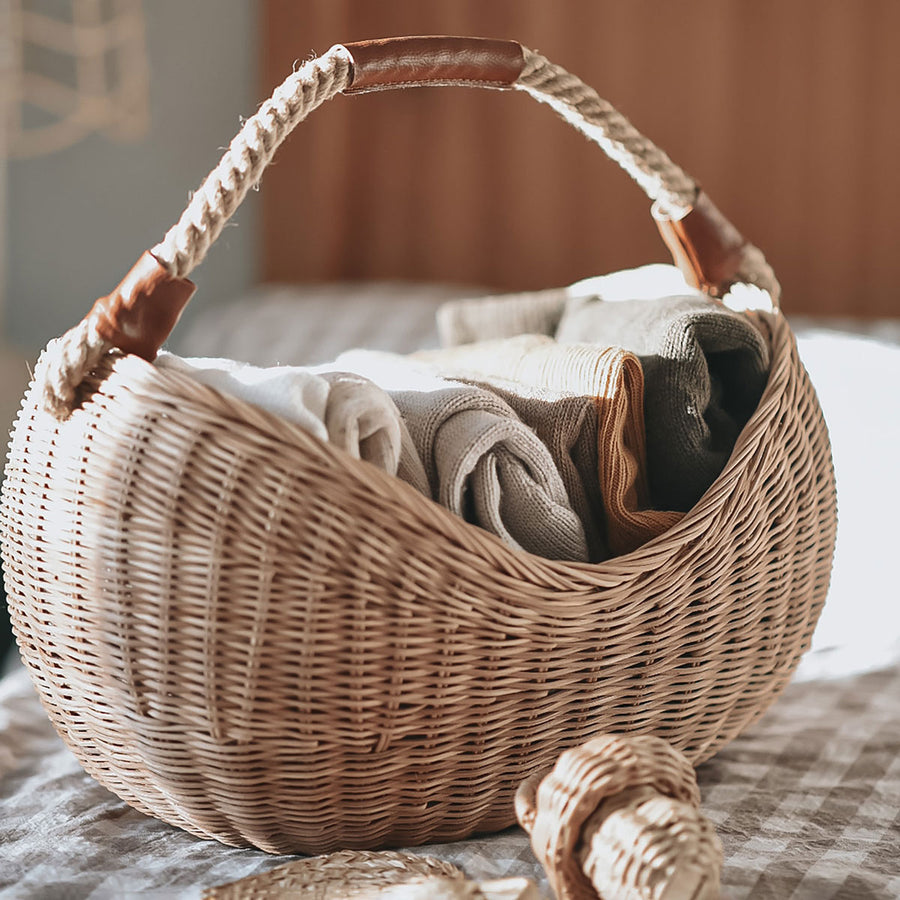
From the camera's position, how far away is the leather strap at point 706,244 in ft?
2.39

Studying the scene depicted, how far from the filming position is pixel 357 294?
5.20 feet

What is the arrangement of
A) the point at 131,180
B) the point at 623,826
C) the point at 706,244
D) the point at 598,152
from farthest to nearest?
the point at 131,180 < the point at 598,152 < the point at 706,244 < the point at 623,826

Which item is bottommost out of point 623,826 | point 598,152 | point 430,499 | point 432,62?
point 623,826

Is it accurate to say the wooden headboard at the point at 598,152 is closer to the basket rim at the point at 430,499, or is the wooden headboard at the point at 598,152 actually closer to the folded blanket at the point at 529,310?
the folded blanket at the point at 529,310

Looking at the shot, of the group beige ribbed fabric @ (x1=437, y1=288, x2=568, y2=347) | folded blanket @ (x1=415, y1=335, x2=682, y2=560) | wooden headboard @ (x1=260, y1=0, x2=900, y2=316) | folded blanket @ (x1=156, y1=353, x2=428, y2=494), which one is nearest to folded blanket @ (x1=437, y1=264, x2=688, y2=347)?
beige ribbed fabric @ (x1=437, y1=288, x2=568, y2=347)

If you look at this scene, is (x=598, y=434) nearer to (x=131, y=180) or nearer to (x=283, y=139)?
(x=283, y=139)

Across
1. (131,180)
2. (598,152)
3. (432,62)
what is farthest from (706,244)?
(131,180)

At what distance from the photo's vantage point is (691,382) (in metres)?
0.65

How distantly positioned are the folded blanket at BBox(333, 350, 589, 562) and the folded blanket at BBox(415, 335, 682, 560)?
0.08ft

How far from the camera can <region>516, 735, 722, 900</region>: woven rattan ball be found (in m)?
0.44

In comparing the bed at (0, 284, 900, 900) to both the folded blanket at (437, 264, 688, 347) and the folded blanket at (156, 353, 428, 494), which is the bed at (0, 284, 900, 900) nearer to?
the folded blanket at (156, 353, 428, 494)

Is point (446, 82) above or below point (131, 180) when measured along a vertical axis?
above

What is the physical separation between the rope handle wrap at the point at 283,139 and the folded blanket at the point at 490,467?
0.14m

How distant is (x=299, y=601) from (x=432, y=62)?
32cm
